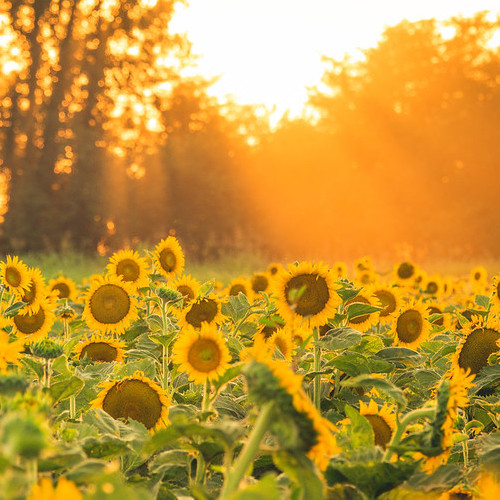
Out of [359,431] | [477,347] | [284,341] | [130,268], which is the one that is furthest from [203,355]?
[130,268]

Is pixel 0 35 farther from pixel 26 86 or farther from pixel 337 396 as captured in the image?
pixel 337 396

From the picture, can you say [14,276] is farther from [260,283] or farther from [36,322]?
[260,283]

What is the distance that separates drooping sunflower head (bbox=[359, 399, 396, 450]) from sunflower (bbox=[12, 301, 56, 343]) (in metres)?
1.79

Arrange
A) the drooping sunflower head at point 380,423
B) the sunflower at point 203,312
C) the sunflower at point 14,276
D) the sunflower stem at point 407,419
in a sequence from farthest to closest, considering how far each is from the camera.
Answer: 1. the sunflower at point 14,276
2. the sunflower at point 203,312
3. the drooping sunflower head at point 380,423
4. the sunflower stem at point 407,419

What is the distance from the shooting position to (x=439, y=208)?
86.3 feet

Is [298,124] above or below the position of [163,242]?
above

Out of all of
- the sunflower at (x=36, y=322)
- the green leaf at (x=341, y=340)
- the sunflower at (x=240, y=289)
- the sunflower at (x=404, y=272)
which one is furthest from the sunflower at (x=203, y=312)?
the sunflower at (x=404, y=272)

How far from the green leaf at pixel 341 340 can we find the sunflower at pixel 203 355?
1.23ft

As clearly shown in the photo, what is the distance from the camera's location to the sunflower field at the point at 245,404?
79 centimetres

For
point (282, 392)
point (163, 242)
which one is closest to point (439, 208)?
point (163, 242)

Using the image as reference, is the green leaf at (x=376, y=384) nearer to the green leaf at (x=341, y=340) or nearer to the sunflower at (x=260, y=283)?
the green leaf at (x=341, y=340)

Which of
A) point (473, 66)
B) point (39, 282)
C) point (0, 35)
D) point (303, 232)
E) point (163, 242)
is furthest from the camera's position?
point (473, 66)

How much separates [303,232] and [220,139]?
16.2 feet

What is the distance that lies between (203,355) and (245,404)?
0.28 meters
